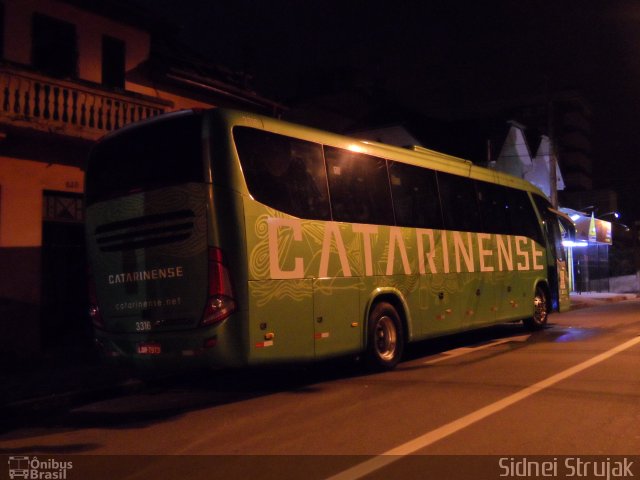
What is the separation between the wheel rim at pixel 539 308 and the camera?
15.1m

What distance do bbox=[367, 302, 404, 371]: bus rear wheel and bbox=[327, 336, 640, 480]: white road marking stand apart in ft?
7.73

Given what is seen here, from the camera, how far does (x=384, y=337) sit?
9.98 metres

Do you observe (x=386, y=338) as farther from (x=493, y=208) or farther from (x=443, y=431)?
(x=493, y=208)

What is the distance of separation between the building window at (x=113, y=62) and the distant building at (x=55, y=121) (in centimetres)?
2

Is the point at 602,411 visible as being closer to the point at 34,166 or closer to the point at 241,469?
the point at 241,469

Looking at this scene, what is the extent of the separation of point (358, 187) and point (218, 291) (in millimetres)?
3162

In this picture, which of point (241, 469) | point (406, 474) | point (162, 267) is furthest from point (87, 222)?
point (406, 474)

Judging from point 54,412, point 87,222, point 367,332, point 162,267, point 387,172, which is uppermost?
point 387,172

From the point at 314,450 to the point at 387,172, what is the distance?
565 centimetres

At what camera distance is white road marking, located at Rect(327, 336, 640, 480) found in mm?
5098

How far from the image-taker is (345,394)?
8242mm

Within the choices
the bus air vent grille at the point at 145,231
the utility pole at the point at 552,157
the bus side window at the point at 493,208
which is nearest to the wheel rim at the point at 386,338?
the bus air vent grille at the point at 145,231

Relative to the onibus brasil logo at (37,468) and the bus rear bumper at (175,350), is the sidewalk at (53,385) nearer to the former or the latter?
the bus rear bumper at (175,350)

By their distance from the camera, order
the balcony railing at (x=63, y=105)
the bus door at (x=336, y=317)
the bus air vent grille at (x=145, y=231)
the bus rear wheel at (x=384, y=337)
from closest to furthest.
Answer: the bus air vent grille at (x=145, y=231) < the bus door at (x=336, y=317) < the bus rear wheel at (x=384, y=337) < the balcony railing at (x=63, y=105)
